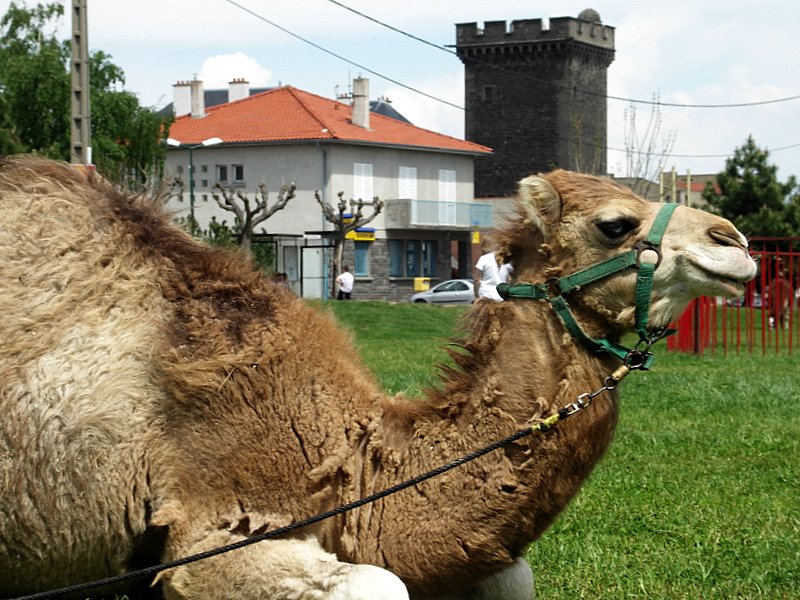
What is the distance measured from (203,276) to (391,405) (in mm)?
920

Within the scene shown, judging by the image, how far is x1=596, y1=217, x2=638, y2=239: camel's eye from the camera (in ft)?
15.7

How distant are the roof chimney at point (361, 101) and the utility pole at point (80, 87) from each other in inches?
1637

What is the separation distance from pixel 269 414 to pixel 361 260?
187ft

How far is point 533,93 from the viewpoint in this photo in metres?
83.4

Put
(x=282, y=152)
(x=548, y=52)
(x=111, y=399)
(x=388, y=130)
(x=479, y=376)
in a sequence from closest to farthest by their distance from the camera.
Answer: (x=111, y=399) → (x=479, y=376) → (x=282, y=152) → (x=388, y=130) → (x=548, y=52)

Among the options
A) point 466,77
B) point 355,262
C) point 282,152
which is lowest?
point 355,262

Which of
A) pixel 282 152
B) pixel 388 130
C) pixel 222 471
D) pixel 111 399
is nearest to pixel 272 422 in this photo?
pixel 222 471

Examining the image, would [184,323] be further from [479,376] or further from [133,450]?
[479,376]

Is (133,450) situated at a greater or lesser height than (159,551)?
greater

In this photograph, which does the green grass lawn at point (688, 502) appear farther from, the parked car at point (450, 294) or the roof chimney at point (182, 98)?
the roof chimney at point (182, 98)

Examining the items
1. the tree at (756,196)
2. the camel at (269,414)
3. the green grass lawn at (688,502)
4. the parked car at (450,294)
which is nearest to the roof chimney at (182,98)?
the parked car at (450,294)

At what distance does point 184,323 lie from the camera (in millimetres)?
4793

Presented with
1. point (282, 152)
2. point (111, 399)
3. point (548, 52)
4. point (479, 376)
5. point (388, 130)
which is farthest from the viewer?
point (548, 52)

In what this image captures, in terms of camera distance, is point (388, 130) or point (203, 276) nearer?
point (203, 276)
